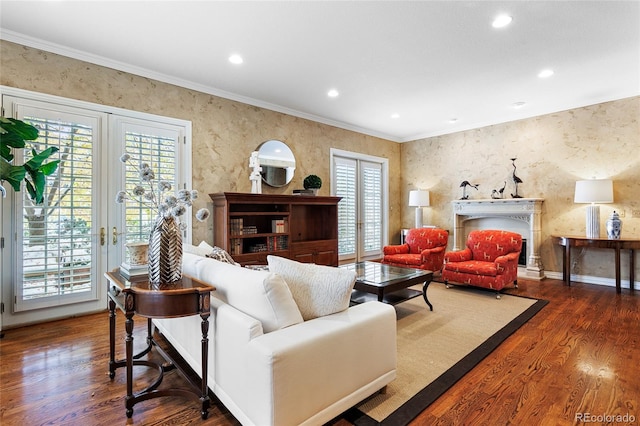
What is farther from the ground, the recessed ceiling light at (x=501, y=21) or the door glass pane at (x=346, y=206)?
the recessed ceiling light at (x=501, y=21)

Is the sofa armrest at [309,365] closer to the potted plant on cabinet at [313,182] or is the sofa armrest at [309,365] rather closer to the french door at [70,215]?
the french door at [70,215]

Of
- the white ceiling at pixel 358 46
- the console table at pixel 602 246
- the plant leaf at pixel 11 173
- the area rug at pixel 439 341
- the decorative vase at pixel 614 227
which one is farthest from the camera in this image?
the decorative vase at pixel 614 227

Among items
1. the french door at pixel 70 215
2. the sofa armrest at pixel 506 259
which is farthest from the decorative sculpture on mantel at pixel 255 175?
the sofa armrest at pixel 506 259

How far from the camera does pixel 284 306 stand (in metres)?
1.66

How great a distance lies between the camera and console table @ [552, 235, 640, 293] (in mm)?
4328

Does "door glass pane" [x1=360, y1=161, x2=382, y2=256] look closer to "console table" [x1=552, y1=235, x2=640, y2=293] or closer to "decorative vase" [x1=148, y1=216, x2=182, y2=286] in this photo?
"console table" [x1=552, y1=235, x2=640, y2=293]

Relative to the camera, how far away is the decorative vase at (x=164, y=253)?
188 cm

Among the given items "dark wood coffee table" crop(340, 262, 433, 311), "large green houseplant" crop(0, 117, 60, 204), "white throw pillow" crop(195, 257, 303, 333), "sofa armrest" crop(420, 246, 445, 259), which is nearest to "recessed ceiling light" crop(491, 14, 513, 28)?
"dark wood coffee table" crop(340, 262, 433, 311)

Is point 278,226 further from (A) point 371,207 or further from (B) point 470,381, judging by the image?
(B) point 470,381

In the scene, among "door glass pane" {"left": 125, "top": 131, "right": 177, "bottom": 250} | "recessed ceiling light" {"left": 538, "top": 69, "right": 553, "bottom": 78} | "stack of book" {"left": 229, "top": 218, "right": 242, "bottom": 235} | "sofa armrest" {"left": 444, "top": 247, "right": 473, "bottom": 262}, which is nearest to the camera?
"door glass pane" {"left": 125, "top": 131, "right": 177, "bottom": 250}

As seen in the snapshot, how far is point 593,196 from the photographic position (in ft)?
15.1

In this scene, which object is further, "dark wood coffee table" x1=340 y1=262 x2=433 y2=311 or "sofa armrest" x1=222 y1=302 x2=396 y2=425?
"dark wood coffee table" x1=340 y1=262 x2=433 y2=311

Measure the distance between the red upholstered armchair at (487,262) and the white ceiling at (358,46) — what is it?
2156 millimetres

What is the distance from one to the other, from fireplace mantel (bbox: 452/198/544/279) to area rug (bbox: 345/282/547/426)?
1.58m
